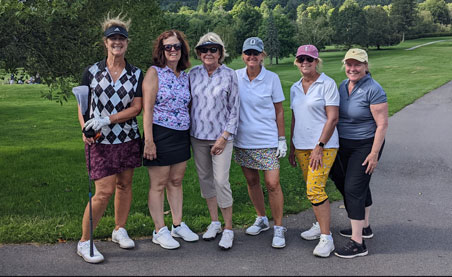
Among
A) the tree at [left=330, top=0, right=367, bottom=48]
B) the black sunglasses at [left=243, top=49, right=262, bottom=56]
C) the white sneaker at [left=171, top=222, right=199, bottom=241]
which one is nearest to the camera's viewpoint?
the black sunglasses at [left=243, top=49, right=262, bottom=56]

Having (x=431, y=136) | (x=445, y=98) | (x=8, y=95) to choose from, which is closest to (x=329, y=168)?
(x=431, y=136)

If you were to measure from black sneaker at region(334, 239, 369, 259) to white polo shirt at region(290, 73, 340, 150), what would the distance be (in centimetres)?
100

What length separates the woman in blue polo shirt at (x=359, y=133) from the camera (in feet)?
15.6

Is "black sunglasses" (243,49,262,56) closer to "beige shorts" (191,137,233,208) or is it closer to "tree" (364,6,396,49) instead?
"beige shorts" (191,137,233,208)

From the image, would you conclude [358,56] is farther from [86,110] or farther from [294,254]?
[86,110]

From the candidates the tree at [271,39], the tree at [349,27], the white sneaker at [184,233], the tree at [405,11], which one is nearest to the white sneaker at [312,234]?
the white sneaker at [184,233]

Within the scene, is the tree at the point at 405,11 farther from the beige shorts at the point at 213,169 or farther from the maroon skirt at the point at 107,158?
the maroon skirt at the point at 107,158

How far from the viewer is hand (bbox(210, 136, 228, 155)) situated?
494cm

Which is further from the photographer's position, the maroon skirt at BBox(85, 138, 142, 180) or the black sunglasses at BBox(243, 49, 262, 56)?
the black sunglasses at BBox(243, 49, 262, 56)

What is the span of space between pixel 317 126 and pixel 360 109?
46 centimetres

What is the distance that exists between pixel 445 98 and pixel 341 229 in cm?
1767

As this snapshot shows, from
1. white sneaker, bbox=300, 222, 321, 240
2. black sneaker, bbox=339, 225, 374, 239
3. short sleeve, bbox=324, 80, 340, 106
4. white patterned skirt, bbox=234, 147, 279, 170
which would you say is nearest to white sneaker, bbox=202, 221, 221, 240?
white patterned skirt, bbox=234, 147, 279, 170

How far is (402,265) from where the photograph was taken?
4520mm

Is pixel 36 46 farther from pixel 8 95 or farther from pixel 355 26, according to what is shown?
pixel 355 26
